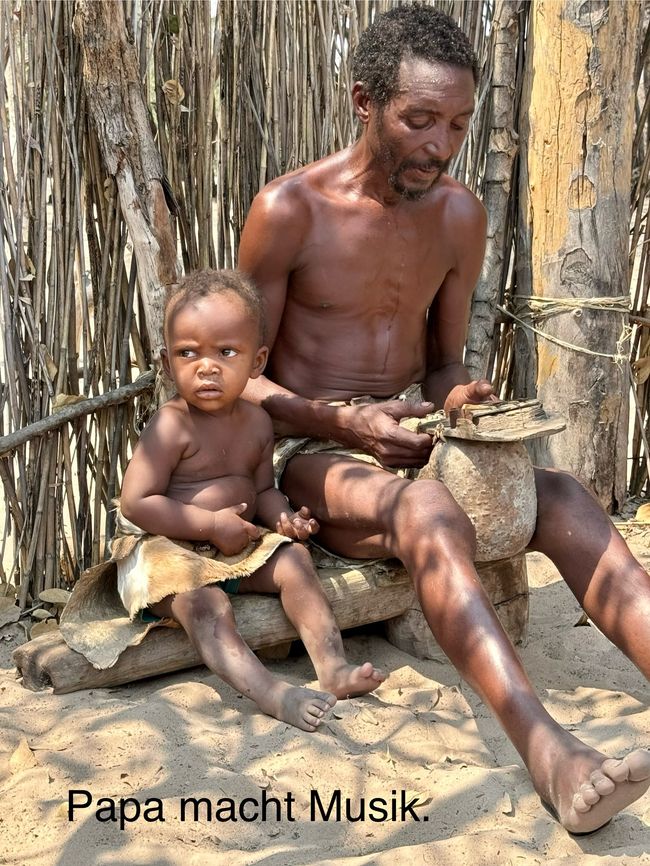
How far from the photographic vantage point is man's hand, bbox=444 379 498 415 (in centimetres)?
279

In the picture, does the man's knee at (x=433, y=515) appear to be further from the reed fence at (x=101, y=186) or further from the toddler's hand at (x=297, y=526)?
the reed fence at (x=101, y=186)

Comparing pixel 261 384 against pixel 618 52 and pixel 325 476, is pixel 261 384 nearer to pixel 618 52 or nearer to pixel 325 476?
pixel 325 476

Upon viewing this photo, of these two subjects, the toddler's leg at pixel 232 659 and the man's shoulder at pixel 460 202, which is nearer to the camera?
the toddler's leg at pixel 232 659

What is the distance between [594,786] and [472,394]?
1.12 m

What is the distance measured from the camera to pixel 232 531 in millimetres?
2797

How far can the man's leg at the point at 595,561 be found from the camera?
2.63 meters

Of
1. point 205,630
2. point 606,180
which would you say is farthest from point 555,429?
point 606,180

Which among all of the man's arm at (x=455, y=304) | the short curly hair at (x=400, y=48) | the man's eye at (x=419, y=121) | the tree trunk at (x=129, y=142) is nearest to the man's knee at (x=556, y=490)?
the man's arm at (x=455, y=304)

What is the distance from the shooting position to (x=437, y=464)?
2.81 meters

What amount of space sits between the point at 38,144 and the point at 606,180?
2043mm

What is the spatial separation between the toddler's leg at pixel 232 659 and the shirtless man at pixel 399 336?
1.21 ft

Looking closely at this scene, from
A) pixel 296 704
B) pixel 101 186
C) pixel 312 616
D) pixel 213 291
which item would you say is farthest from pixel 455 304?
pixel 296 704

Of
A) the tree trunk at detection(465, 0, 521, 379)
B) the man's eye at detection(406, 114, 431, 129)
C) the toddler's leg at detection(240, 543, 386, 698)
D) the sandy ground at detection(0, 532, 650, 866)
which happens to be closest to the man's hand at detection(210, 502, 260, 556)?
the toddler's leg at detection(240, 543, 386, 698)

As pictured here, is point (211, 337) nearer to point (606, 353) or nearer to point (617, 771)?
point (617, 771)
